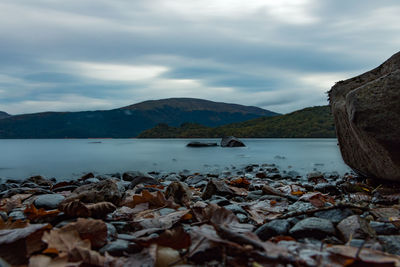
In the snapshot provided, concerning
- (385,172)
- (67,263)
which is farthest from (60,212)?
(385,172)

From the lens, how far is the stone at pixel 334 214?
2.49m

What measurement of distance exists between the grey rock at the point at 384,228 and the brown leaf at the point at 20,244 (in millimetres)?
2409

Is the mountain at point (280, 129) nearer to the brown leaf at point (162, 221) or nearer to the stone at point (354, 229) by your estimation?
the stone at point (354, 229)

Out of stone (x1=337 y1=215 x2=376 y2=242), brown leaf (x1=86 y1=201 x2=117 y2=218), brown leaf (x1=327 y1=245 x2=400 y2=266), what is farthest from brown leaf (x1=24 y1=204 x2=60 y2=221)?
stone (x1=337 y1=215 x2=376 y2=242)

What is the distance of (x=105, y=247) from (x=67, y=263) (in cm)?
32

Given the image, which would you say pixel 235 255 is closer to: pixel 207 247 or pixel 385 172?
pixel 207 247

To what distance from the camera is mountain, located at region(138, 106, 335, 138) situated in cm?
9962

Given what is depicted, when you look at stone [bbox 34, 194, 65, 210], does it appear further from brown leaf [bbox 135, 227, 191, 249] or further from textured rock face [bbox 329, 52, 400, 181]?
textured rock face [bbox 329, 52, 400, 181]

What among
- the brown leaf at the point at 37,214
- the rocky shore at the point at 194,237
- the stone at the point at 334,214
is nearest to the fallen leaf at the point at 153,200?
the rocky shore at the point at 194,237

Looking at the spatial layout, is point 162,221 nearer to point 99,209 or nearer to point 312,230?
point 99,209

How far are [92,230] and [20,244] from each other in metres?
0.43

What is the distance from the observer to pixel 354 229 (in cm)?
219

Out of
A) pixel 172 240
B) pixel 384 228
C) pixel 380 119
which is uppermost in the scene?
pixel 380 119

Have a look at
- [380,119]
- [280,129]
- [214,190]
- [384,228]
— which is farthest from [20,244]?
[280,129]
